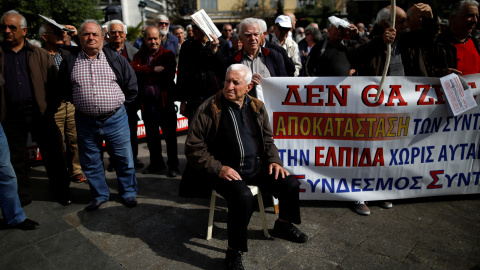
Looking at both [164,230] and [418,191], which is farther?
[418,191]

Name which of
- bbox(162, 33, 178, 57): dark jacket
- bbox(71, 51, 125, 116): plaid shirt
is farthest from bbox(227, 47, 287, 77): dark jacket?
bbox(162, 33, 178, 57): dark jacket

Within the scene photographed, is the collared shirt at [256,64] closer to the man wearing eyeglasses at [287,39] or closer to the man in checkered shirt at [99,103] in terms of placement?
the man in checkered shirt at [99,103]

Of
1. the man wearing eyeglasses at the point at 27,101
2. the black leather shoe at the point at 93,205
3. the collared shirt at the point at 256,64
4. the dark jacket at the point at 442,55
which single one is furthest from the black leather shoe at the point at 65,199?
the dark jacket at the point at 442,55

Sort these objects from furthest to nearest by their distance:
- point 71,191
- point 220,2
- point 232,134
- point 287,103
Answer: point 220,2 → point 71,191 → point 287,103 → point 232,134

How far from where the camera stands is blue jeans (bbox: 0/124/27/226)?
3155 millimetres

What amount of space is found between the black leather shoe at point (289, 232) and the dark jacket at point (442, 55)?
240 centimetres

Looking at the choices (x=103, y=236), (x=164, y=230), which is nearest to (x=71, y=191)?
(x=103, y=236)

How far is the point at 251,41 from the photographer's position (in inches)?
144

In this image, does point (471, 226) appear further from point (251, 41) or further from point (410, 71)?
point (251, 41)

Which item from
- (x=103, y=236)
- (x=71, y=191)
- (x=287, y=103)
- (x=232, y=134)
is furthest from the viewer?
(x=71, y=191)

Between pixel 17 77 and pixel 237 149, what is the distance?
2.57 m

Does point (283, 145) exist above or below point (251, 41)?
below

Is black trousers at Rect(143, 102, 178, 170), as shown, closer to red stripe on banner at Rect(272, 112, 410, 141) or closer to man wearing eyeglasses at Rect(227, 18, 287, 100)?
man wearing eyeglasses at Rect(227, 18, 287, 100)

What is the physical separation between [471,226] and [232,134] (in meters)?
2.50
